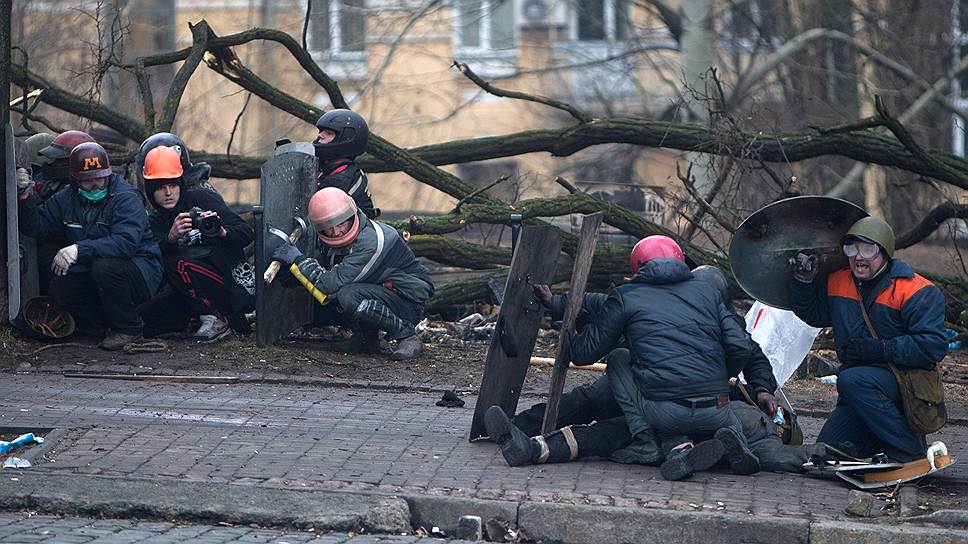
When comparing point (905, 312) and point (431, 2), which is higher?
point (431, 2)

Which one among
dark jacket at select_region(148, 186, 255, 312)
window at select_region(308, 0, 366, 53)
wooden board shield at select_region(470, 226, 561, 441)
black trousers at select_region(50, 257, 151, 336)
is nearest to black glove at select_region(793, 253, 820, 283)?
wooden board shield at select_region(470, 226, 561, 441)

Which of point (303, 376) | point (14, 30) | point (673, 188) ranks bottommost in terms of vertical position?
point (303, 376)

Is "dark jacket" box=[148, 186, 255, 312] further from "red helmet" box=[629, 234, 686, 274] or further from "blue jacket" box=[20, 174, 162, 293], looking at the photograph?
"red helmet" box=[629, 234, 686, 274]

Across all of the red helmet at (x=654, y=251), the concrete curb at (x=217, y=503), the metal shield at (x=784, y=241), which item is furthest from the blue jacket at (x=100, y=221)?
the metal shield at (x=784, y=241)

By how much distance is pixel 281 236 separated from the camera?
31.3 ft

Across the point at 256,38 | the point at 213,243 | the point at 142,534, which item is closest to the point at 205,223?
the point at 213,243

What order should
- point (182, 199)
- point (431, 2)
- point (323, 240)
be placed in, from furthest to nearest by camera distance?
point (431, 2) < point (182, 199) < point (323, 240)

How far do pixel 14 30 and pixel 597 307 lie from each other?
629 inches

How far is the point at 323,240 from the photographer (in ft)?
30.6

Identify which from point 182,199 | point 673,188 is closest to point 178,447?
point 182,199

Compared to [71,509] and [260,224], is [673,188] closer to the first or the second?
[260,224]

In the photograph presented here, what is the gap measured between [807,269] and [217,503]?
3.31 m

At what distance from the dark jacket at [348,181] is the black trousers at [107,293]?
1.49 m

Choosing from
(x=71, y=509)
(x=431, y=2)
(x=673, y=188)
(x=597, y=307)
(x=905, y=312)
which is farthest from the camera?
(x=431, y=2)
